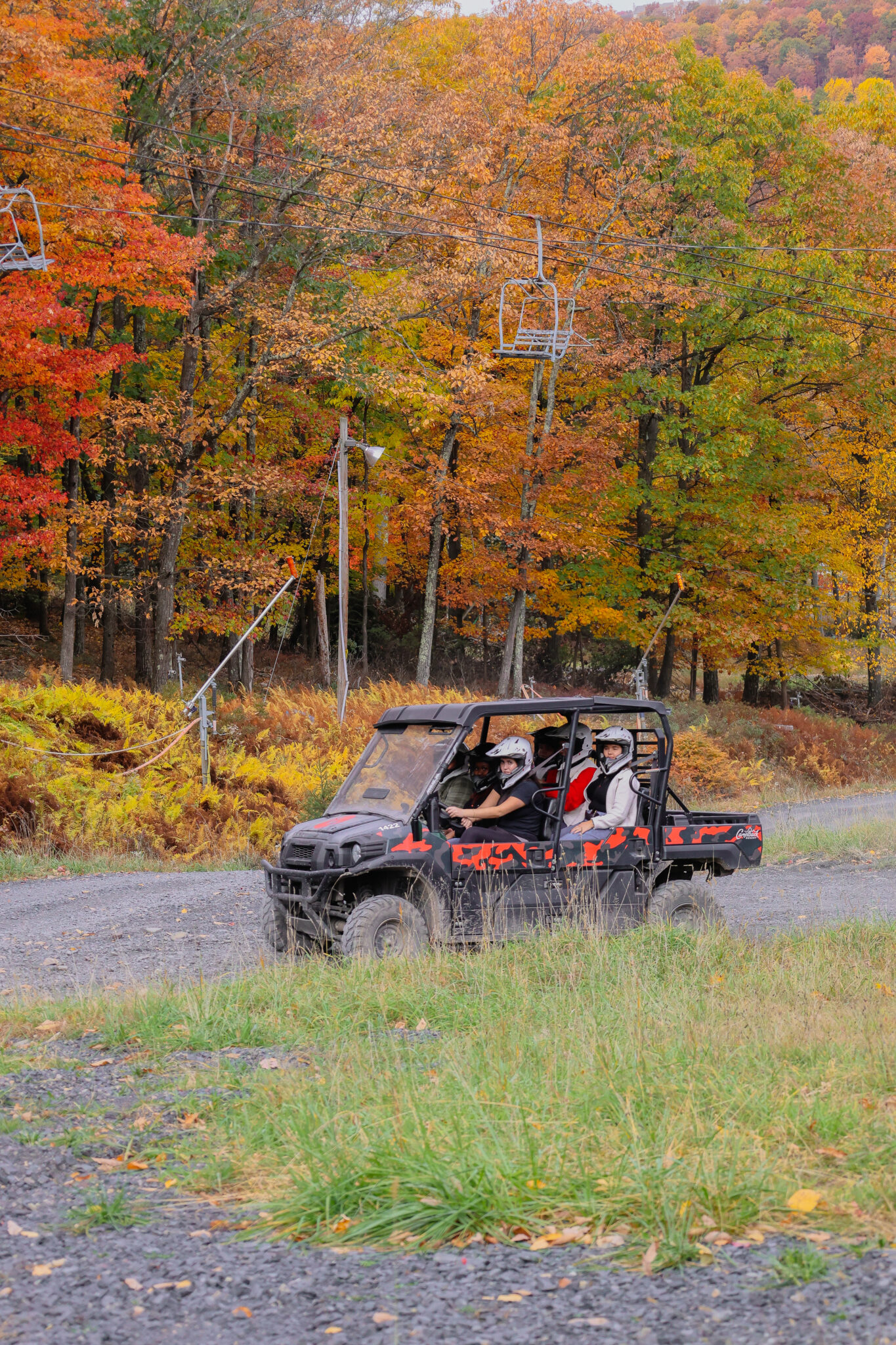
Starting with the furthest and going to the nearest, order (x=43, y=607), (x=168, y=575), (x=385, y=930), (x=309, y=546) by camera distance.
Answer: (x=43, y=607), (x=309, y=546), (x=168, y=575), (x=385, y=930)

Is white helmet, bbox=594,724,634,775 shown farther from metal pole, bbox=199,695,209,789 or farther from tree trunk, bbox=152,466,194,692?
tree trunk, bbox=152,466,194,692

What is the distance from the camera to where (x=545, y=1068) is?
212 inches

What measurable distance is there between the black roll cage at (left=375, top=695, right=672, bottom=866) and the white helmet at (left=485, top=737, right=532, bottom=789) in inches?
8.8

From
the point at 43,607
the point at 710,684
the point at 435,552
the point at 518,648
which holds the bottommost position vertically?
the point at 710,684

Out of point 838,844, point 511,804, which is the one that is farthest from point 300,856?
point 838,844

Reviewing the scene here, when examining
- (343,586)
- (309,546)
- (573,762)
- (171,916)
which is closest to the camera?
(573,762)

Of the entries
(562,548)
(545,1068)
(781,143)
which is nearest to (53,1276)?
(545,1068)

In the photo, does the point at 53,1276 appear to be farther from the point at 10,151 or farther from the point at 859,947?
the point at 10,151

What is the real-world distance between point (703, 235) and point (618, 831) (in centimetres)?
2307

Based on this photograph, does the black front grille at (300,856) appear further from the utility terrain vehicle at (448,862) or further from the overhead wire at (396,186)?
the overhead wire at (396,186)

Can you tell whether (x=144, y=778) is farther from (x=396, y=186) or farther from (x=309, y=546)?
(x=309, y=546)

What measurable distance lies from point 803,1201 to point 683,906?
582cm

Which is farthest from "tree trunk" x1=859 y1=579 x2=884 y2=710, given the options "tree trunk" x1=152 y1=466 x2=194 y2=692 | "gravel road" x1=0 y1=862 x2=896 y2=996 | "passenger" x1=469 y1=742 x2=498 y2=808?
"passenger" x1=469 y1=742 x2=498 y2=808

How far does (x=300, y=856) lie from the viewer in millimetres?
8648
